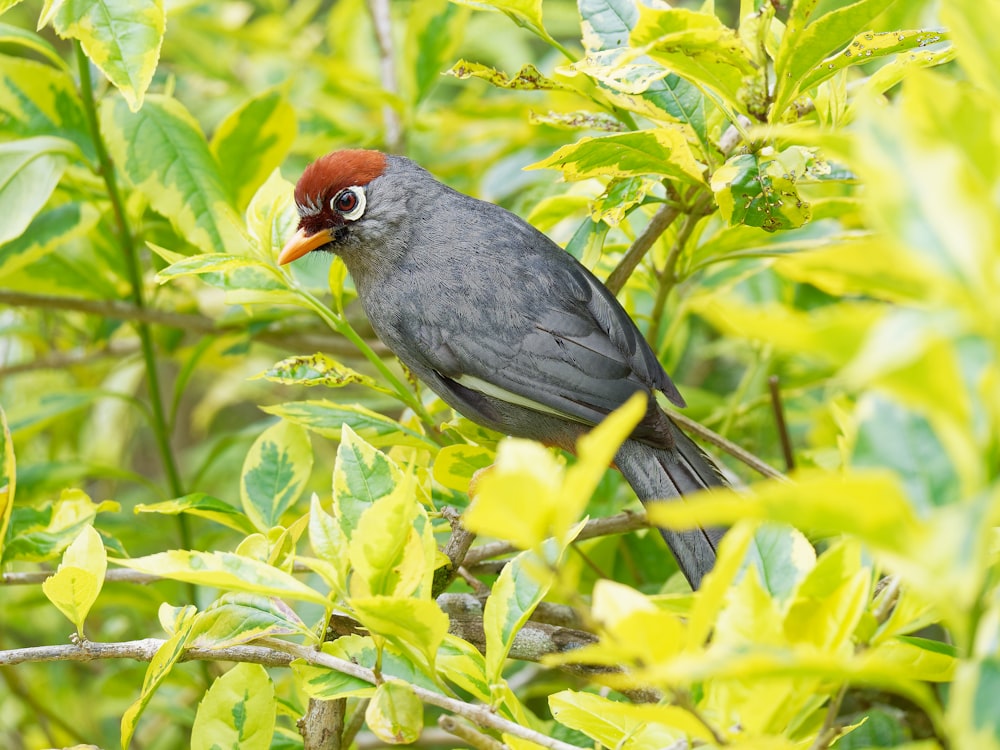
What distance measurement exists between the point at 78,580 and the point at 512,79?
139 centimetres

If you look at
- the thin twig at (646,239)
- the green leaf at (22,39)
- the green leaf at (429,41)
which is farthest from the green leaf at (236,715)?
the green leaf at (429,41)

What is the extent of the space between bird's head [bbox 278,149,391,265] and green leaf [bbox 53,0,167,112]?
1.03 m

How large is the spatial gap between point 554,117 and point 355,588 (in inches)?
50.2

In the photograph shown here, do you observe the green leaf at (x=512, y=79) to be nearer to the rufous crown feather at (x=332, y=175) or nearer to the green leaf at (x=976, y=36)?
the rufous crown feather at (x=332, y=175)

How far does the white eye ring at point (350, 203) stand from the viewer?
306cm

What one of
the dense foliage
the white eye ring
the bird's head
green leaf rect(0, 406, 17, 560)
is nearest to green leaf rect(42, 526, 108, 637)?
the dense foliage

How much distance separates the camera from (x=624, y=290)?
292 centimetres

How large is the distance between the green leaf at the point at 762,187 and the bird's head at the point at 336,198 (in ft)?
4.53

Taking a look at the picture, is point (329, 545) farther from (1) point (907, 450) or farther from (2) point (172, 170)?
(2) point (172, 170)

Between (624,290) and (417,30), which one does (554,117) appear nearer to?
(624,290)

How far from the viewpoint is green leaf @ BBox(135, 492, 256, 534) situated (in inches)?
82.3

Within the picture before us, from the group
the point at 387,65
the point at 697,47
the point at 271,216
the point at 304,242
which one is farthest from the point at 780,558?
the point at 387,65

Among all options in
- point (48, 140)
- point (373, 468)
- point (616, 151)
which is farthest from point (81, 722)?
point (616, 151)

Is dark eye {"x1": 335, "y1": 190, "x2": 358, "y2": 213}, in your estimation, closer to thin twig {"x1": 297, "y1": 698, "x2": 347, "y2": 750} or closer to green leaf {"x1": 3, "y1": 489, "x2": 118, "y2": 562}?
green leaf {"x1": 3, "y1": 489, "x2": 118, "y2": 562}
